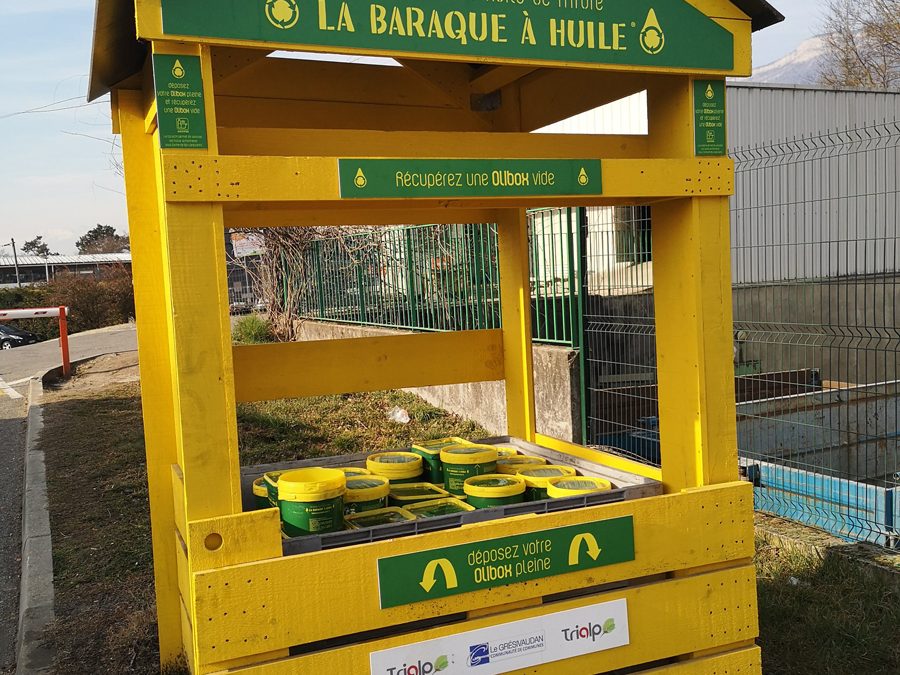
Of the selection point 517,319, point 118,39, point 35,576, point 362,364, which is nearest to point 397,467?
point 362,364

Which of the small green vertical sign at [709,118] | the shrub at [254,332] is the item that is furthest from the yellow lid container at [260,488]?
the shrub at [254,332]

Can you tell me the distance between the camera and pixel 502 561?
8.80ft

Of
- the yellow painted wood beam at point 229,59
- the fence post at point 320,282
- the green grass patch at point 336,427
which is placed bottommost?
the green grass patch at point 336,427

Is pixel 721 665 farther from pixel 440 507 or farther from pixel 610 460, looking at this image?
pixel 440 507

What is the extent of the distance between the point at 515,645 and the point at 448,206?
1.56 m

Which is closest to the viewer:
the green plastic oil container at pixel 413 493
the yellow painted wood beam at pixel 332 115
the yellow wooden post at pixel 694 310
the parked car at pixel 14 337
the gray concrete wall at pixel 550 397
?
the yellow wooden post at pixel 694 310

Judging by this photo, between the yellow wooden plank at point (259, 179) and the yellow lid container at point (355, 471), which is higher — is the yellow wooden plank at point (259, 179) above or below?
above

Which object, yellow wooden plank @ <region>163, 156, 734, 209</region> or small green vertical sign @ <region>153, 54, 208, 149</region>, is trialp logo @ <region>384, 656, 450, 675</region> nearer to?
yellow wooden plank @ <region>163, 156, 734, 209</region>

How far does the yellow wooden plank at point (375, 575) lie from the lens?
2.42 m

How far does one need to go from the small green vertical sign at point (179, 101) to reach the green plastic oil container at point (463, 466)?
179 centimetres

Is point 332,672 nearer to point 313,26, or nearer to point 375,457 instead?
point 375,457

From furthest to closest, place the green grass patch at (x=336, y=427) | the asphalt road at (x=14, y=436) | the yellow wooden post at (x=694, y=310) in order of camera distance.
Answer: the green grass patch at (x=336, y=427)
the asphalt road at (x=14, y=436)
the yellow wooden post at (x=694, y=310)

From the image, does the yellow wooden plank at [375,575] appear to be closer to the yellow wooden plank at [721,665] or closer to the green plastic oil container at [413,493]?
the yellow wooden plank at [721,665]

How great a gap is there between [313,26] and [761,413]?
548 centimetres
